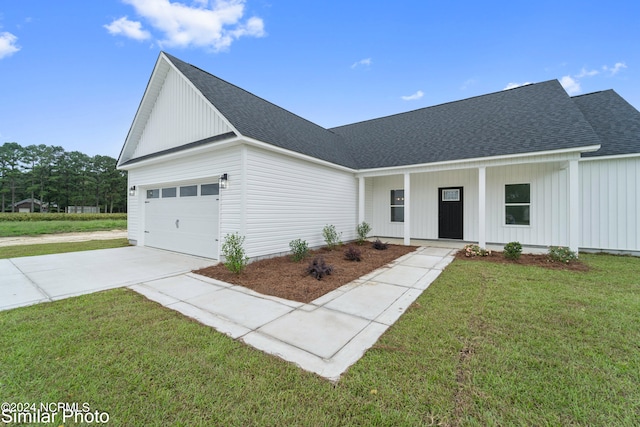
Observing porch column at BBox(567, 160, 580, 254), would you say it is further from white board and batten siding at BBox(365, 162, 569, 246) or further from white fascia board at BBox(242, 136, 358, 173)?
white fascia board at BBox(242, 136, 358, 173)

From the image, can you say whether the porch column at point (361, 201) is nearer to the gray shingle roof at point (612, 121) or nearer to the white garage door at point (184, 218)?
the white garage door at point (184, 218)

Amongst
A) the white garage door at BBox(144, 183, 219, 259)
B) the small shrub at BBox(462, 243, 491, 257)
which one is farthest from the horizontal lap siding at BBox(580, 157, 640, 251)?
the white garage door at BBox(144, 183, 219, 259)

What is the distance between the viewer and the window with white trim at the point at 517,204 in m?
8.88

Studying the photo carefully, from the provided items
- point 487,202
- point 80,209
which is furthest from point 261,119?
point 80,209

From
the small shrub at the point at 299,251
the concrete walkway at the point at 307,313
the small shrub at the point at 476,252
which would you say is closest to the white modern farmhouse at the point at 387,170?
the small shrub at the point at 299,251

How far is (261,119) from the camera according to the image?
26.3 feet

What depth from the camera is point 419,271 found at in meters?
5.94

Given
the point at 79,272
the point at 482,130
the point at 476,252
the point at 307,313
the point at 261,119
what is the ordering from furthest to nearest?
the point at 482,130, the point at 261,119, the point at 476,252, the point at 79,272, the point at 307,313

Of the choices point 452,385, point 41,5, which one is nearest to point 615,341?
point 452,385

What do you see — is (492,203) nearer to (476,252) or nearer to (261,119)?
(476,252)

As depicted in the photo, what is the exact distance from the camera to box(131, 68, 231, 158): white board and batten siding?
7262 millimetres

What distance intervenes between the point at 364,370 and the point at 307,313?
1460 millimetres

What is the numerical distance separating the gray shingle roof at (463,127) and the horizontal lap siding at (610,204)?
0.57 meters

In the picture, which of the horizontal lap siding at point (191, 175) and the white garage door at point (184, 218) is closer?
the horizontal lap siding at point (191, 175)
